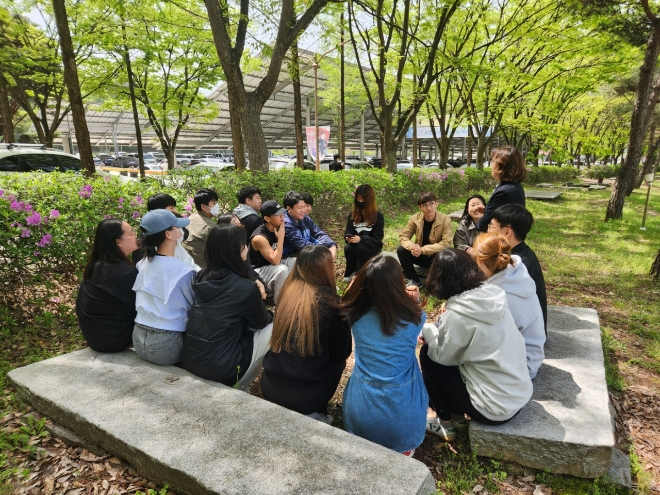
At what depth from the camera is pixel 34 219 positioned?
3.68 metres

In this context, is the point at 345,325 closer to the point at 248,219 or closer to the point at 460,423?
the point at 460,423

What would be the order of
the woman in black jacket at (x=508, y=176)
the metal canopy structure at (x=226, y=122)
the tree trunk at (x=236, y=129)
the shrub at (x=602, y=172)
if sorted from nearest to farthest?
the woman in black jacket at (x=508, y=176) < the tree trunk at (x=236, y=129) < the shrub at (x=602, y=172) < the metal canopy structure at (x=226, y=122)

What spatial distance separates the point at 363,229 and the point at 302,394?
9.79 feet

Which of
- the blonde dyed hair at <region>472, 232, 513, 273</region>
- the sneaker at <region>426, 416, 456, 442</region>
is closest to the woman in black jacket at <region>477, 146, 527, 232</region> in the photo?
the blonde dyed hair at <region>472, 232, 513, 273</region>

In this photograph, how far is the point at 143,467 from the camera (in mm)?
2092

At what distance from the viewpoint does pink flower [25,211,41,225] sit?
144 inches

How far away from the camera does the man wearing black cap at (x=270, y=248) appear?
4.15 meters

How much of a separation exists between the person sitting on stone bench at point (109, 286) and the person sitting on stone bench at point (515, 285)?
99.7 inches

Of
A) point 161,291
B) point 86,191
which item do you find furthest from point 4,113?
point 161,291

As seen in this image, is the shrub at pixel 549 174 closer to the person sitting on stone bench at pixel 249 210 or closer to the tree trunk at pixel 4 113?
the person sitting on stone bench at pixel 249 210

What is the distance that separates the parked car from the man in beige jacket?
807 cm

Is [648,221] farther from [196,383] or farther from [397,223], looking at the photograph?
[196,383]

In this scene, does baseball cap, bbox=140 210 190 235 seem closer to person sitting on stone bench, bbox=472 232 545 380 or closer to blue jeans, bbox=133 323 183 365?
blue jeans, bbox=133 323 183 365

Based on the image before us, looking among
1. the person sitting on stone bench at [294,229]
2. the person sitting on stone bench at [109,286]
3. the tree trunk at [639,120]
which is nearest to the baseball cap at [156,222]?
the person sitting on stone bench at [109,286]
